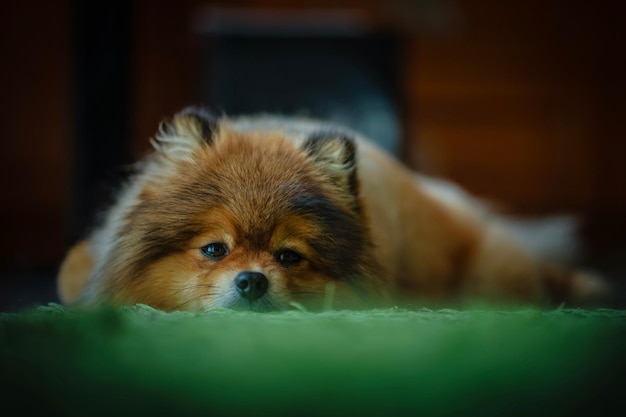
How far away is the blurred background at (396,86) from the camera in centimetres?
411

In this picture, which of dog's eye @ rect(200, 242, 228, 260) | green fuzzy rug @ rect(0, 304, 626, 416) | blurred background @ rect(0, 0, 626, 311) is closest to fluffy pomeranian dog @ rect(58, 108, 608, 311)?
dog's eye @ rect(200, 242, 228, 260)

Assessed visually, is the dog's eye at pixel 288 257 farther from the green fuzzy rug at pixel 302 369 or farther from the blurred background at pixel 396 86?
the blurred background at pixel 396 86

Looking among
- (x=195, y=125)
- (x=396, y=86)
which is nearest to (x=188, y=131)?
(x=195, y=125)

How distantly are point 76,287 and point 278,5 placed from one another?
3.12 meters

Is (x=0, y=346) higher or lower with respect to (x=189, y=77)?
lower

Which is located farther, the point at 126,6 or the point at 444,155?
the point at 444,155

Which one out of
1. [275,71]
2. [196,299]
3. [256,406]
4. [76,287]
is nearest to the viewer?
[256,406]

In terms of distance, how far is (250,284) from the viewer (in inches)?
63.7

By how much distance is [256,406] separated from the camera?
1.00 m

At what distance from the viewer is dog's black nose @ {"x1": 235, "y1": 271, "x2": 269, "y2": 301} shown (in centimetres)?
162

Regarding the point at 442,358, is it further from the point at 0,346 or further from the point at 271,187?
→ the point at 271,187

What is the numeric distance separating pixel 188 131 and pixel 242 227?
0.34 metres

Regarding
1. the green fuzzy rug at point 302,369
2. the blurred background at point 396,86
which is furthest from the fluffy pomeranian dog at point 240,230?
the blurred background at point 396,86

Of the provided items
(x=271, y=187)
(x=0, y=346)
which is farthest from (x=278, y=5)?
(x=0, y=346)
